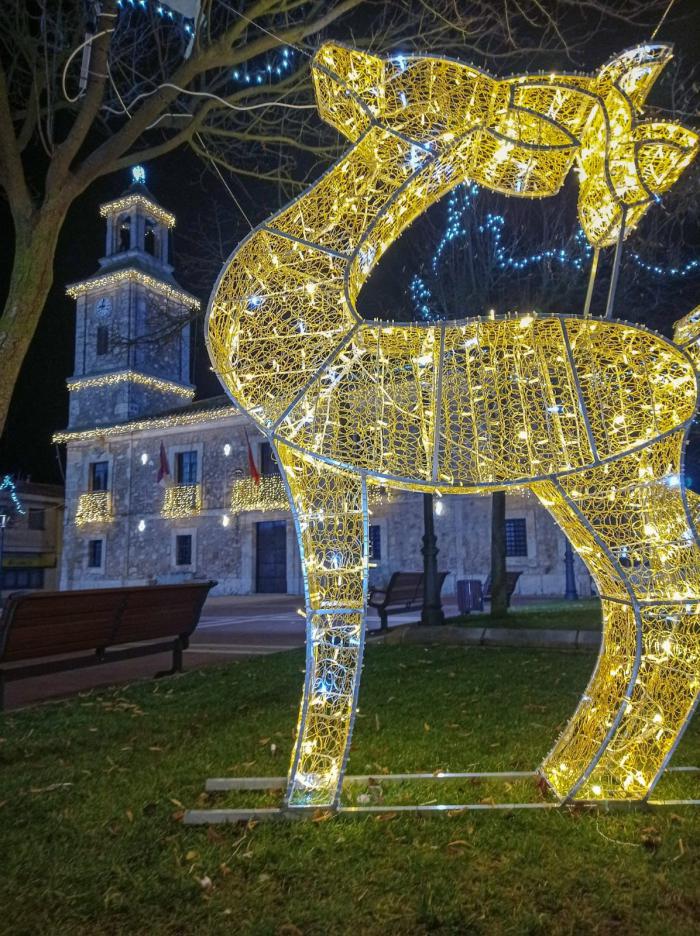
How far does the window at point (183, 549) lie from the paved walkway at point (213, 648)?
7863 mm

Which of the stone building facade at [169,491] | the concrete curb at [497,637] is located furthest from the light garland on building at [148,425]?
the concrete curb at [497,637]

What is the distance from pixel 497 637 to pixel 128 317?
23932mm

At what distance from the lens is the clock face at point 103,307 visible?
2855 centimetres

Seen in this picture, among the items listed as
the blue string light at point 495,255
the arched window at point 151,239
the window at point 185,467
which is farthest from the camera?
the arched window at point 151,239

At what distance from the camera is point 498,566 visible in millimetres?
11133

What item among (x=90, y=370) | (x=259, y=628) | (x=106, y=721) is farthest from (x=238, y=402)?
(x=90, y=370)

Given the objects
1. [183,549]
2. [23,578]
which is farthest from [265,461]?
[23,578]

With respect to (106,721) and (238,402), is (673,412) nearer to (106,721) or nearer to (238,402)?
(238,402)

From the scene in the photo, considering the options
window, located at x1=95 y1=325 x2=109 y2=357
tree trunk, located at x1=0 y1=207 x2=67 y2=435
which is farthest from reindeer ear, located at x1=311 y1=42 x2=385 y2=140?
window, located at x1=95 y1=325 x2=109 y2=357

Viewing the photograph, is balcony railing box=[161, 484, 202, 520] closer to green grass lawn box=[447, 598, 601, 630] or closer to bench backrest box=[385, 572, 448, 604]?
bench backrest box=[385, 572, 448, 604]

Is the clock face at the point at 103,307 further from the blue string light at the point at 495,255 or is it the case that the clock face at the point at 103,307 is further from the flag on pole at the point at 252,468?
the blue string light at the point at 495,255

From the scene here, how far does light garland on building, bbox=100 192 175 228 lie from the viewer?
28734 millimetres

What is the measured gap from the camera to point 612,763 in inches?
117

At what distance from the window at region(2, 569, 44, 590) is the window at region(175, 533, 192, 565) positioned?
442 inches
